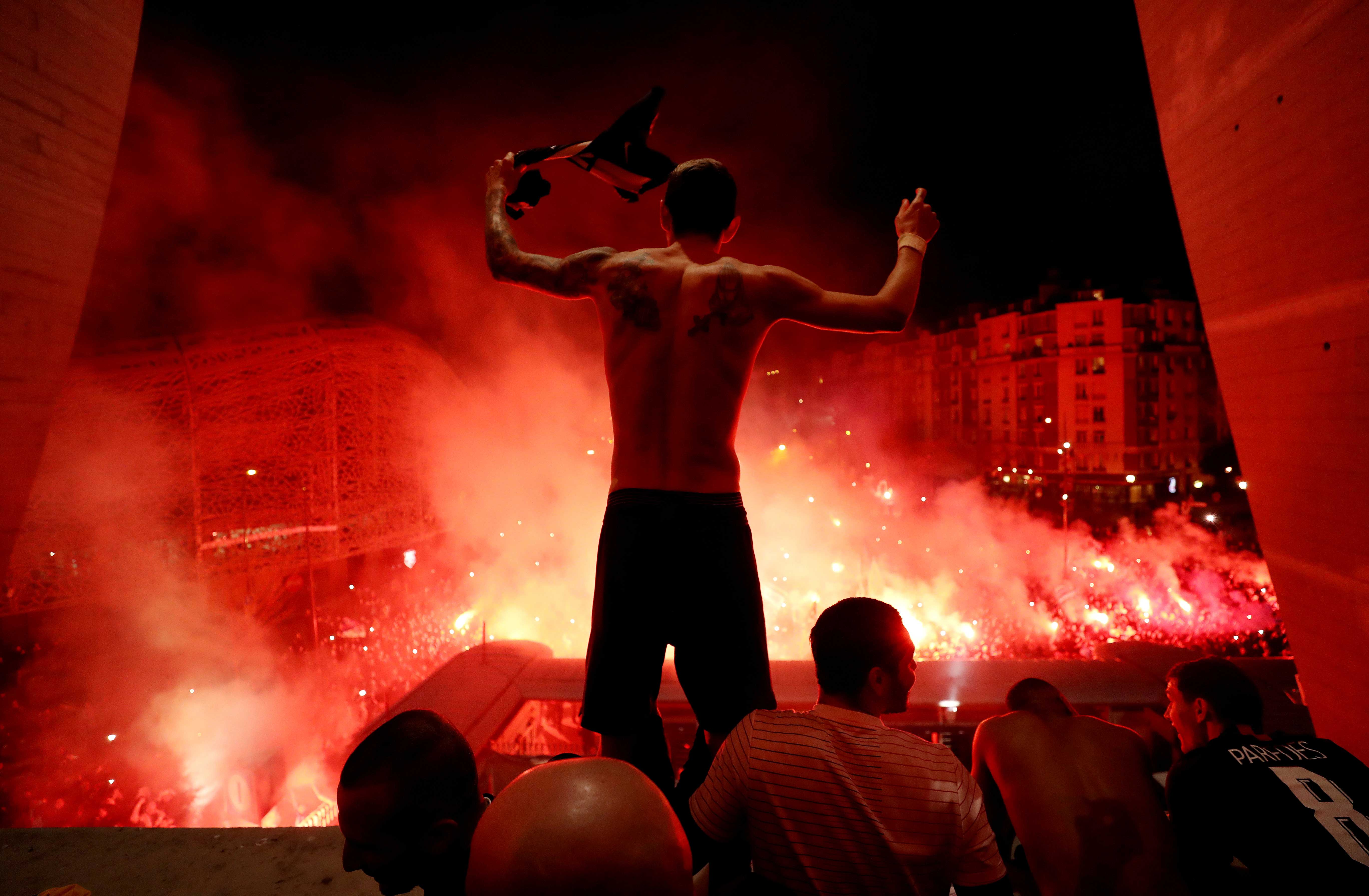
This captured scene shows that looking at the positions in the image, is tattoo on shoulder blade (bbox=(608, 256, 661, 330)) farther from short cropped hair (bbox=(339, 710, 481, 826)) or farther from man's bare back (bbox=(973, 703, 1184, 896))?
man's bare back (bbox=(973, 703, 1184, 896))

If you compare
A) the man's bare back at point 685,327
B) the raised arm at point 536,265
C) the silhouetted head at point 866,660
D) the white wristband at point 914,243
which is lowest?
the silhouetted head at point 866,660

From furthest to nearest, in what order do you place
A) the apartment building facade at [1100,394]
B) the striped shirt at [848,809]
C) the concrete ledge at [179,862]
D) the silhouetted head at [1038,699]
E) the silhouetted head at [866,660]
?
1. the apartment building facade at [1100,394]
2. the silhouetted head at [1038,699]
3. the concrete ledge at [179,862]
4. the silhouetted head at [866,660]
5. the striped shirt at [848,809]

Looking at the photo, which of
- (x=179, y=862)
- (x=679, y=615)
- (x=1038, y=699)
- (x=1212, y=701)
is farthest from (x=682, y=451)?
(x=179, y=862)

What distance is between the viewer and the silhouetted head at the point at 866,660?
168 centimetres

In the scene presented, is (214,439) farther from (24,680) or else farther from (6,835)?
(6,835)

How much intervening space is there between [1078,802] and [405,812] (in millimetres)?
2101

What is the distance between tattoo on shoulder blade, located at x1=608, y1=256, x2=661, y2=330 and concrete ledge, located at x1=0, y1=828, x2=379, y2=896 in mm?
2153

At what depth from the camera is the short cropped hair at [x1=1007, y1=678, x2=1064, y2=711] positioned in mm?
2398

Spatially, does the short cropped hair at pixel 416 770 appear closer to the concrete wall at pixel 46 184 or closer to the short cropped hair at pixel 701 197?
the short cropped hair at pixel 701 197

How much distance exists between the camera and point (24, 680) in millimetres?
12320

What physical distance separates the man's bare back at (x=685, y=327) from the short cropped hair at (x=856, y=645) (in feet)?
Result: 1.65

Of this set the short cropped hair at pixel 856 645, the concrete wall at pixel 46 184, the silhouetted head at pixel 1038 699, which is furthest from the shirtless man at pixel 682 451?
the concrete wall at pixel 46 184

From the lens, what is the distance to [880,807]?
59.1 inches

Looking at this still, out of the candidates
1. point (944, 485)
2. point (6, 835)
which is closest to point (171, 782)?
point (6, 835)
